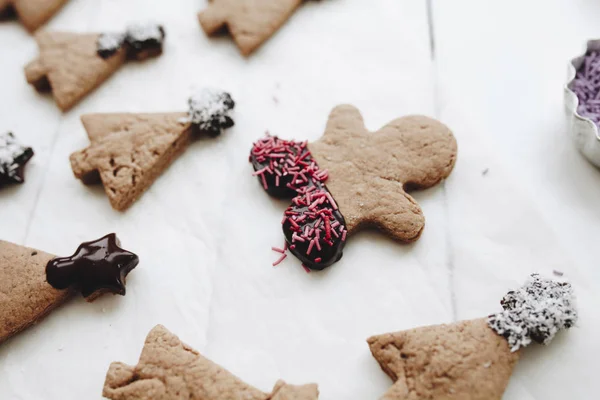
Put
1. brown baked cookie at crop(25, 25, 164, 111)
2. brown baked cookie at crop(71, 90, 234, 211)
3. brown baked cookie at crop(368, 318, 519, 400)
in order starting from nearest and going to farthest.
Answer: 1. brown baked cookie at crop(368, 318, 519, 400)
2. brown baked cookie at crop(71, 90, 234, 211)
3. brown baked cookie at crop(25, 25, 164, 111)

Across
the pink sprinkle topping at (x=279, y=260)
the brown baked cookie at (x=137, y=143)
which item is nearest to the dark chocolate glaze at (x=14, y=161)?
the brown baked cookie at (x=137, y=143)

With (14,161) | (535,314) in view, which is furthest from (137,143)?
(535,314)

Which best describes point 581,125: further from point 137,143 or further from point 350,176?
point 137,143

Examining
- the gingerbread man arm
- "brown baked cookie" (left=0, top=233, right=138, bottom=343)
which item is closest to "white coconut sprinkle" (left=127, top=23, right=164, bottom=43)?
the gingerbread man arm

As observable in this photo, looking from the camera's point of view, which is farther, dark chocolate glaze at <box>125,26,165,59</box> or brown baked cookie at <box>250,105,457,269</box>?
dark chocolate glaze at <box>125,26,165,59</box>

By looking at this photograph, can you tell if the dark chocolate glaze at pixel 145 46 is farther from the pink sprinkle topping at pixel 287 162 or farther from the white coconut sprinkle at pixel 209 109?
the pink sprinkle topping at pixel 287 162

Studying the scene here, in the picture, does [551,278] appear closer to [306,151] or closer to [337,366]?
[337,366]

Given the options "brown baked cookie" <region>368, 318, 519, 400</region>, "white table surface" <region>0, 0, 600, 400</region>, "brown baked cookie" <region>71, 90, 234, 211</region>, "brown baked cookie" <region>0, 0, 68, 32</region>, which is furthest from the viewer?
"brown baked cookie" <region>0, 0, 68, 32</region>

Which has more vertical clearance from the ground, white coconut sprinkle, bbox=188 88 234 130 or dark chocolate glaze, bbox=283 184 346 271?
white coconut sprinkle, bbox=188 88 234 130

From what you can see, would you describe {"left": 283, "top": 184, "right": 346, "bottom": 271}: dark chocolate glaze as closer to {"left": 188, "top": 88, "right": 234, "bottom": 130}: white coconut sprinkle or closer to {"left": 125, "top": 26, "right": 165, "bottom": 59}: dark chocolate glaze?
{"left": 188, "top": 88, "right": 234, "bottom": 130}: white coconut sprinkle
